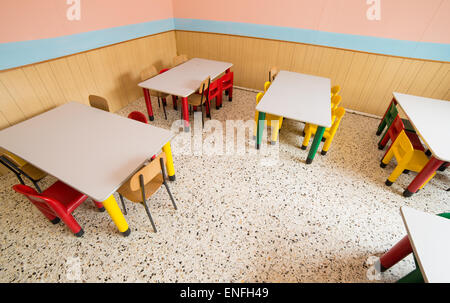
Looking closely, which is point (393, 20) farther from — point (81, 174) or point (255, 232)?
point (81, 174)

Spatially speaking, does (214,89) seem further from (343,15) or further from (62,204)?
(62,204)

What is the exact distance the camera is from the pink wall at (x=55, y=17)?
7.27 feet

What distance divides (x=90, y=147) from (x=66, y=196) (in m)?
0.52

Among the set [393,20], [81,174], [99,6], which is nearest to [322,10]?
[393,20]

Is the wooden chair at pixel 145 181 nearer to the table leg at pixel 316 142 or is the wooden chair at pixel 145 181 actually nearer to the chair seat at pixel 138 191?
the chair seat at pixel 138 191

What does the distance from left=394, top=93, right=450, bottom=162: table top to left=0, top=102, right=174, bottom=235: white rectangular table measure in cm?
278

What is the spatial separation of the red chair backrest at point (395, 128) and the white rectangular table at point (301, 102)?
3.06ft

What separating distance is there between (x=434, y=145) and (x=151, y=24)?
16.3 ft

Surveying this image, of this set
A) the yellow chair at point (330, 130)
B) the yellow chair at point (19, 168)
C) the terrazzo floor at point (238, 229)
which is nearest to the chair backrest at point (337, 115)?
the yellow chair at point (330, 130)

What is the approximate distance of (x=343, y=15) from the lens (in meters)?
3.27

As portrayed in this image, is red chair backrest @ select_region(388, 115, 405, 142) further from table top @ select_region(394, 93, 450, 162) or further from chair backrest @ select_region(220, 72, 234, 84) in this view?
chair backrest @ select_region(220, 72, 234, 84)

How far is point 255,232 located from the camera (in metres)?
2.01

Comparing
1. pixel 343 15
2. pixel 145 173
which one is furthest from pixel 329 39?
pixel 145 173

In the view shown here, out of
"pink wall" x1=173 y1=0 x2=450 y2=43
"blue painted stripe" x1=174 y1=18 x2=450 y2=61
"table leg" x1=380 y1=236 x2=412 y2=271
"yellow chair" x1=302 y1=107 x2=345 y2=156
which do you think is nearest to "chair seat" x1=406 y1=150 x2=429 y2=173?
"yellow chair" x1=302 y1=107 x2=345 y2=156
